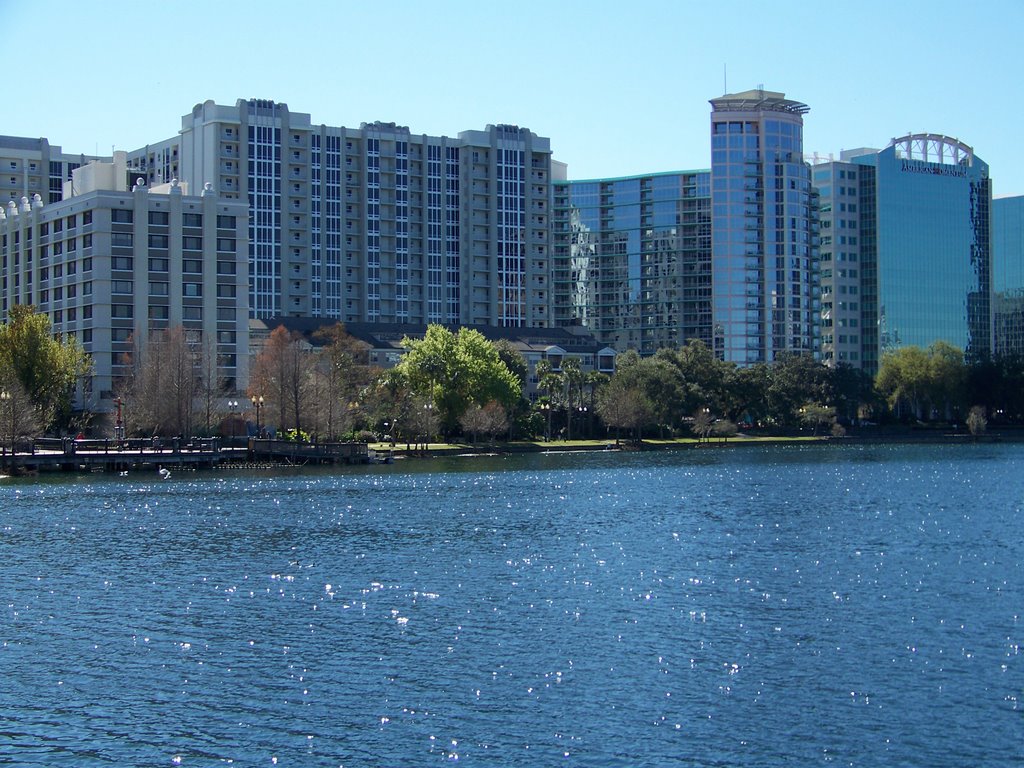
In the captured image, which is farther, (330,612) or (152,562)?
(152,562)

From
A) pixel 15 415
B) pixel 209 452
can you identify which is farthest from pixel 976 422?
pixel 15 415

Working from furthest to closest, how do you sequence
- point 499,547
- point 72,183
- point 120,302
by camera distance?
1. point 72,183
2. point 120,302
3. point 499,547

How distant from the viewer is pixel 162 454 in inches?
4564

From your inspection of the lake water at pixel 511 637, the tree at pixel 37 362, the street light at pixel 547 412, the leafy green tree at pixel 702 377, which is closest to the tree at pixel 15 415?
the tree at pixel 37 362

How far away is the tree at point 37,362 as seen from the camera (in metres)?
122

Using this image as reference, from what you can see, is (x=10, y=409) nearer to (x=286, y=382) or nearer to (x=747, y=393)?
(x=286, y=382)

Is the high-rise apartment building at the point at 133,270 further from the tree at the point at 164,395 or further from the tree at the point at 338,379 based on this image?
the tree at the point at 164,395

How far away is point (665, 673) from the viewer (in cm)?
3522

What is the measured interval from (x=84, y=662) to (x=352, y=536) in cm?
2910

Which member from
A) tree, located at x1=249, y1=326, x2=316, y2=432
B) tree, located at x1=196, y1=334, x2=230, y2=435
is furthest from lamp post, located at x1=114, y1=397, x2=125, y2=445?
tree, located at x1=249, y1=326, x2=316, y2=432

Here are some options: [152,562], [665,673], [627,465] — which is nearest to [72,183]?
[627,465]

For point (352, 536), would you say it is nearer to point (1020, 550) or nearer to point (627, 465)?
point (1020, 550)

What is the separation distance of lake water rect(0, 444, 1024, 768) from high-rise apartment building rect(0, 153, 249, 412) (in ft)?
231

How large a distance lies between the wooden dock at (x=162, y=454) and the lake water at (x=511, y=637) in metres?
33.1
